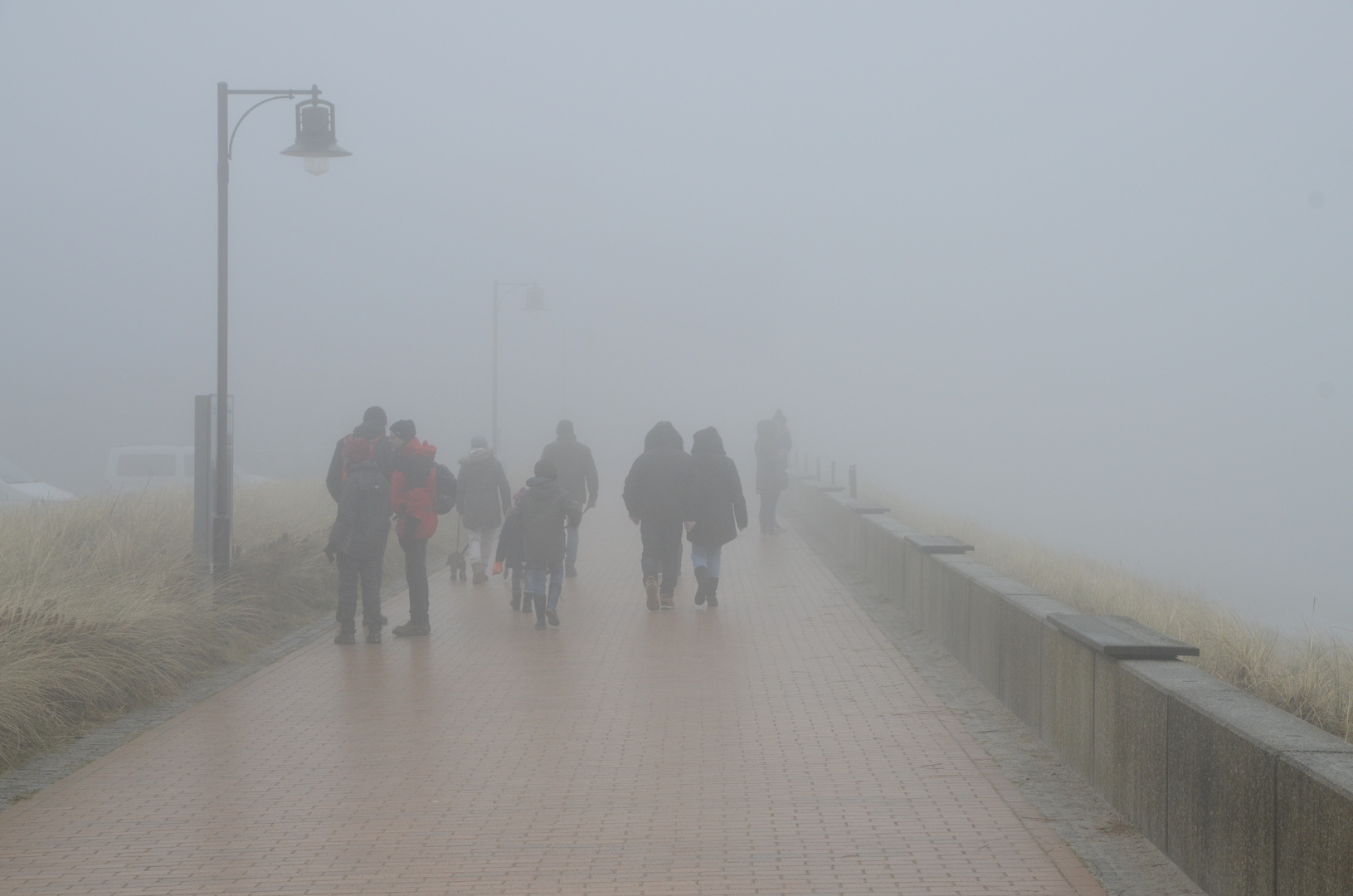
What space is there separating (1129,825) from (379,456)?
7.27m

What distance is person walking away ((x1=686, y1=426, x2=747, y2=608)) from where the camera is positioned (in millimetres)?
13508

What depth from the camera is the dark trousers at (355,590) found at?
11008mm

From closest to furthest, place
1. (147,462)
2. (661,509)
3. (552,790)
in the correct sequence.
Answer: (552,790) → (661,509) → (147,462)

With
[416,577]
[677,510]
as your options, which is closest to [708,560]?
[677,510]

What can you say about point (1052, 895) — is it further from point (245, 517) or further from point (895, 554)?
point (245, 517)

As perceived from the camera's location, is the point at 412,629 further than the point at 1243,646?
Yes

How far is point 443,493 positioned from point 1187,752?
304 inches

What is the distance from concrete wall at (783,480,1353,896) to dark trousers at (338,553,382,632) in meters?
4.76

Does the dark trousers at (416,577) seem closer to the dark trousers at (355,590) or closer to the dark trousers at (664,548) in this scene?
the dark trousers at (355,590)

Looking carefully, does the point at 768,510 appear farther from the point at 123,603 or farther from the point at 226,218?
the point at 123,603

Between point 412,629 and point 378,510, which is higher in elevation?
point 378,510

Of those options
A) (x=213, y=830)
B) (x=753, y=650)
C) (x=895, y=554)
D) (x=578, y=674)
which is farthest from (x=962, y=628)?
(x=213, y=830)

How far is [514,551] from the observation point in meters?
13.0

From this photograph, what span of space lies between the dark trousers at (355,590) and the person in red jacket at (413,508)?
0.35 m
